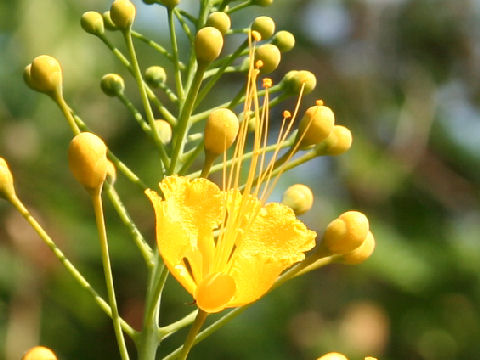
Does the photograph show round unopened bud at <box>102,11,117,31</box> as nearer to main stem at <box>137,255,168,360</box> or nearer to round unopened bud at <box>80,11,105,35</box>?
round unopened bud at <box>80,11,105,35</box>

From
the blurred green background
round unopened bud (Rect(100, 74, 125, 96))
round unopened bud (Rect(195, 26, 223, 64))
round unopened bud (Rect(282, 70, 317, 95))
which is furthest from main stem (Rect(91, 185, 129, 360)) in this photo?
the blurred green background

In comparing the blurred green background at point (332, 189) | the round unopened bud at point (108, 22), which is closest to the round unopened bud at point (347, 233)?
the round unopened bud at point (108, 22)

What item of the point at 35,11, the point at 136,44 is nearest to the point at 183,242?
the point at 35,11

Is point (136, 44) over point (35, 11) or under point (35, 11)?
under

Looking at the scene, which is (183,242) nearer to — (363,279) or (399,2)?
(363,279)

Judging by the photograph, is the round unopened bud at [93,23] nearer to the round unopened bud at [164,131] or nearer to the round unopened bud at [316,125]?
the round unopened bud at [164,131]
